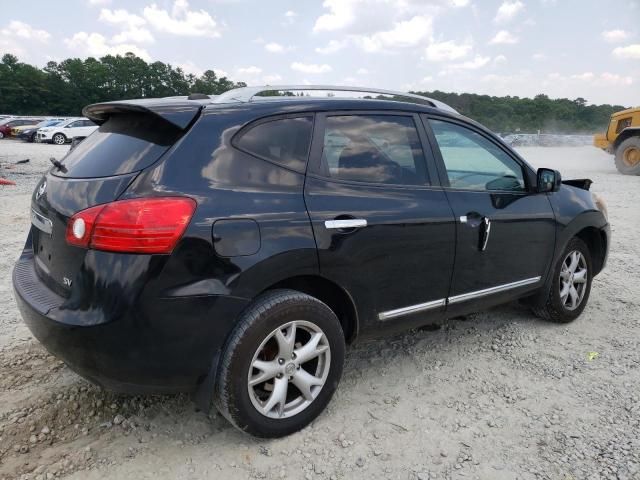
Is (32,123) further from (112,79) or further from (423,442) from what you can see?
(112,79)

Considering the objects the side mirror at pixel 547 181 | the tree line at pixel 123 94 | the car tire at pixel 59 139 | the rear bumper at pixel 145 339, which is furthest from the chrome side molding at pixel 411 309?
the tree line at pixel 123 94

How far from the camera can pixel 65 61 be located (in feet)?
249

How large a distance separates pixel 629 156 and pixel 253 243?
1822cm

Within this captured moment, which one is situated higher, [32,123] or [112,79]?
[112,79]

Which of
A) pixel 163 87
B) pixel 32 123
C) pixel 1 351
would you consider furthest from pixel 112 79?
pixel 1 351

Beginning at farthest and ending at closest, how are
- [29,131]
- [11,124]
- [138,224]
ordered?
[11,124], [29,131], [138,224]

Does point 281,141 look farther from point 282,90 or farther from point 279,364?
point 279,364

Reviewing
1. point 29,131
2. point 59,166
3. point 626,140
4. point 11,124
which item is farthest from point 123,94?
point 59,166

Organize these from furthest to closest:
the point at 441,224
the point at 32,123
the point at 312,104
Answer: the point at 32,123
the point at 441,224
the point at 312,104

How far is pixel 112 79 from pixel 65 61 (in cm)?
807

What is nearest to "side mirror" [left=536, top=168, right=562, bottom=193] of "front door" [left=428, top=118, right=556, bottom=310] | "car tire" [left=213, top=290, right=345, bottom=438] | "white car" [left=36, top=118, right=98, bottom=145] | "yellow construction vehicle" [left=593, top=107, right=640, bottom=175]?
"front door" [left=428, top=118, right=556, bottom=310]

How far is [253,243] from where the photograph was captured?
2322 mm

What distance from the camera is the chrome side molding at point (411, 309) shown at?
2916mm

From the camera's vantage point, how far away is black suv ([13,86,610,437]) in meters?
2.16
